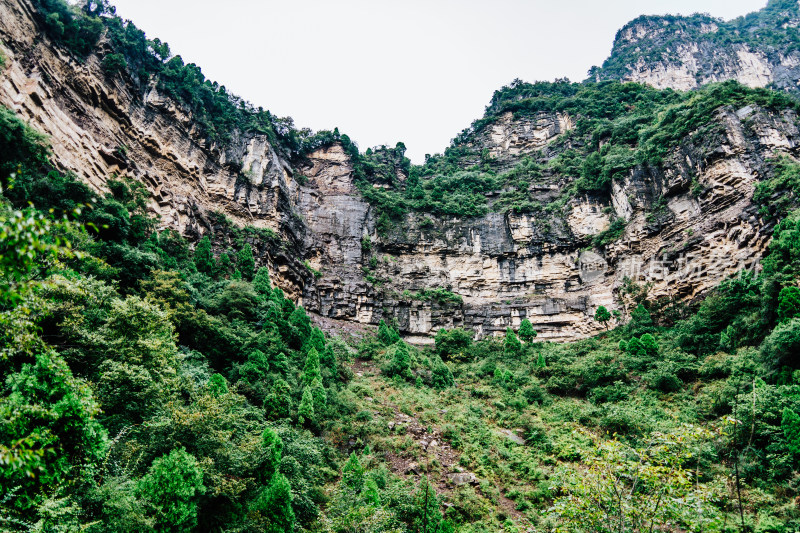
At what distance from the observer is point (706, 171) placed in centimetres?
3309

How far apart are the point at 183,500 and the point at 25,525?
119 inches

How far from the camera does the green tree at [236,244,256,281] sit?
3331cm

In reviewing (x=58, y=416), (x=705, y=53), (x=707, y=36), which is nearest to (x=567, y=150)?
(x=705, y=53)

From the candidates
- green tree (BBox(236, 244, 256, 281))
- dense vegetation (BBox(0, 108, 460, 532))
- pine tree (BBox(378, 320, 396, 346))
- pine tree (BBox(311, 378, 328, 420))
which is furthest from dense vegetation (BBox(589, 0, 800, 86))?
dense vegetation (BBox(0, 108, 460, 532))

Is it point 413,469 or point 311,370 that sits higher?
point 311,370

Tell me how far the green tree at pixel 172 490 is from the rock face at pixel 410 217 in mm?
22600

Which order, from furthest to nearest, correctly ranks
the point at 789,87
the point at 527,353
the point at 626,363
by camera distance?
the point at 789,87, the point at 527,353, the point at 626,363

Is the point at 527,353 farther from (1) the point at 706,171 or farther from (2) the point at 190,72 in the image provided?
(2) the point at 190,72

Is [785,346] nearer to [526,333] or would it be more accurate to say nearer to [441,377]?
[441,377]

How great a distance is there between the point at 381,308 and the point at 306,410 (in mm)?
25403

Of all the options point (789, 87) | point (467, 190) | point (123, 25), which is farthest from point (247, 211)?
point (789, 87)

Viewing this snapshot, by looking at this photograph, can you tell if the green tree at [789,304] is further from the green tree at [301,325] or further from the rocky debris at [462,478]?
the green tree at [301,325]

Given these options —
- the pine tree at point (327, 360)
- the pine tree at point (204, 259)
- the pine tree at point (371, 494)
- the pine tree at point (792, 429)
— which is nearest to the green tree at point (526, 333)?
the pine tree at point (327, 360)

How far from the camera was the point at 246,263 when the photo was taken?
3344cm
